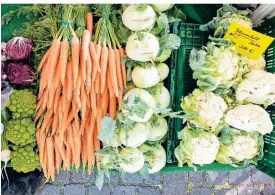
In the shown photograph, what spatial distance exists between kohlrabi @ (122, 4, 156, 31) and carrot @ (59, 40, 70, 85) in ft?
0.85

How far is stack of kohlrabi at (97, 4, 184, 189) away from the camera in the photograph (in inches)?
70.6

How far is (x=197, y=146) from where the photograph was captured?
1.90m

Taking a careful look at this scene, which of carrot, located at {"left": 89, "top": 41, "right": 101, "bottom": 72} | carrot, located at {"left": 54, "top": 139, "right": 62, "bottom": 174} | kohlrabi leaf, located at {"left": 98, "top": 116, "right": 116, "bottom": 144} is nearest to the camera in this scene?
kohlrabi leaf, located at {"left": 98, "top": 116, "right": 116, "bottom": 144}

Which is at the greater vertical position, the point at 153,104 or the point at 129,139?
the point at 153,104

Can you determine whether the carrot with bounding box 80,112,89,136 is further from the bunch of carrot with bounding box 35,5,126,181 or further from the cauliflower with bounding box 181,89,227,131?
the cauliflower with bounding box 181,89,227,131

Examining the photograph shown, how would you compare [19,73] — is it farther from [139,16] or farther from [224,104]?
[224,104]

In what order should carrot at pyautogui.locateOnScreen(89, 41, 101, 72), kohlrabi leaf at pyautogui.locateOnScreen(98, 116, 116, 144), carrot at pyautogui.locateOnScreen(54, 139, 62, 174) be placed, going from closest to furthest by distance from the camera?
kohlrabi leaf at pyautogui.locateOnScreen(98, 116, 116, 144)
carrot at pyautogui.locateOnScreen(89, 41, 101, 72)
carrot at pyautogui.locateOnScreen(54, 139, 62, 174)

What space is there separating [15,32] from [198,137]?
905 mm

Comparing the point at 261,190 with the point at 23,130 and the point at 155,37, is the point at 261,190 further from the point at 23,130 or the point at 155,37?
the point at 23,130

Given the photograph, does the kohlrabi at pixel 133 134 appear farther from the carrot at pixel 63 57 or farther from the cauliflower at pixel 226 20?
the cauliflower at pixel 226 20

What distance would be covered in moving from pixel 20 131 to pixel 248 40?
1.01 m

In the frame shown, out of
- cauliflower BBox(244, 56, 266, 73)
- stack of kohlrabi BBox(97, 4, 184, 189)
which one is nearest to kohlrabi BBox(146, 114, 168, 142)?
stack of kohlrabi BBox(97, 4, 184, 189)

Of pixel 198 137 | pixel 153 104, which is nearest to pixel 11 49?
pixel 153 104

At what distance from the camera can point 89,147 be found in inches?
77.0
